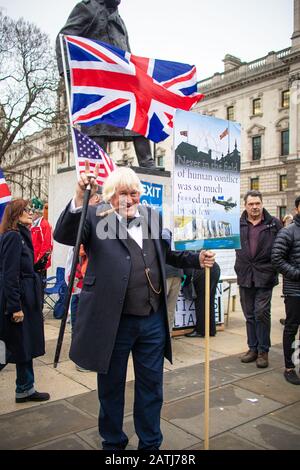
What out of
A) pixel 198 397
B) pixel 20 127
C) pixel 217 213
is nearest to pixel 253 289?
pixel 198 397

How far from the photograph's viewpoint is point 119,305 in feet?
8.32

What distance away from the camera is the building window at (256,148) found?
149 ft

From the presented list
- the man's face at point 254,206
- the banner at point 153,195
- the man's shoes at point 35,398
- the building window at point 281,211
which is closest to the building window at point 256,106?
the building window at point 281,211

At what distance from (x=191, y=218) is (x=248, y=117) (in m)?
45.7

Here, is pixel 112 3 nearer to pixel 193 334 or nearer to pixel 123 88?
pixel 123 88

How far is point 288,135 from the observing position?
42344mm

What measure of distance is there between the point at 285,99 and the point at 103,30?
4003 cm

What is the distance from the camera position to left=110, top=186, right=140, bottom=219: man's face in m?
2.61

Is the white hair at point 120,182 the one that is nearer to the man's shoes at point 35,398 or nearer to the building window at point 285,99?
the man's shoes at point 35,398

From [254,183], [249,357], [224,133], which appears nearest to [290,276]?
[249,357]

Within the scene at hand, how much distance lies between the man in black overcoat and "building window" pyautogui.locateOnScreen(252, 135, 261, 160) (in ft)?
148

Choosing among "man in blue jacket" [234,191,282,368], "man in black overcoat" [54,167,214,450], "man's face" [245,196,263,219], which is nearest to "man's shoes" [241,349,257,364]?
"man in blue jacket" [234,191,282,368]

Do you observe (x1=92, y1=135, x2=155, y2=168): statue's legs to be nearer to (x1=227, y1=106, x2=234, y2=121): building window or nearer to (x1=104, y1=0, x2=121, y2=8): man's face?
(x1=104, y1=0, x2=121, y2=8): man's face
